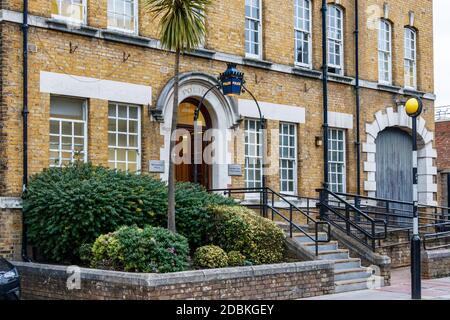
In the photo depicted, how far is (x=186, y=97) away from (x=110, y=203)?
4.95 m

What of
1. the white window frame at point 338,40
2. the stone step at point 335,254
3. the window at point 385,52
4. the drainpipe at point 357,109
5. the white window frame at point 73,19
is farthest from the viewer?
the window at point 385,52

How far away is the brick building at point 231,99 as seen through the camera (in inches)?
601

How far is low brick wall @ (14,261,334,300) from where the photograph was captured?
11.8 meters

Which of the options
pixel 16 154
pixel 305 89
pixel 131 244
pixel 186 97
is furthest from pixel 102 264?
pixel 305 89

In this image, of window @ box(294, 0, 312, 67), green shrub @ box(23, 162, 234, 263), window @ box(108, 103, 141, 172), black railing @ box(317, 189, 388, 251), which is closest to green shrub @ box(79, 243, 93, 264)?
green shrub @ box(23, 162, 234, 263)

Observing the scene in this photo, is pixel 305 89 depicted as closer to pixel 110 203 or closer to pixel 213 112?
pixel 213 112

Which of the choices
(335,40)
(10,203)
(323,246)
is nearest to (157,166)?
(10,203)

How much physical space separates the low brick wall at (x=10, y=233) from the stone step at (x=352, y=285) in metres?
6.57

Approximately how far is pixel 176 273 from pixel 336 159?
11193 millimetres

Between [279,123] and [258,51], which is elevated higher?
[258,51]

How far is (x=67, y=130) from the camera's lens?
627 inches

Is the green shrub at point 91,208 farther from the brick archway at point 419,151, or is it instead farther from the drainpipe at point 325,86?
the brick archway at point 419,151

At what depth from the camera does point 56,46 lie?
15.6 meters

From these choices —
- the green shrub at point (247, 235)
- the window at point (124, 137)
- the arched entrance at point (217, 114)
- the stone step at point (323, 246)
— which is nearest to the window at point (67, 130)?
the window at point (124, 137)
